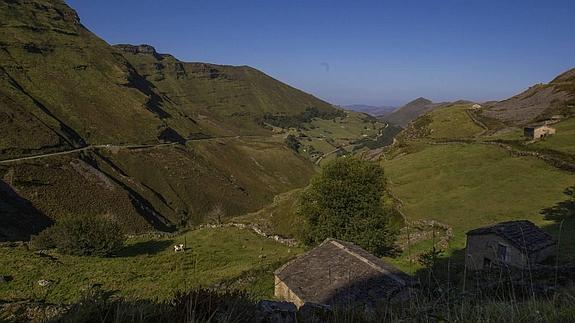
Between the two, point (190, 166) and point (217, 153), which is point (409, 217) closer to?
point (190, 166)

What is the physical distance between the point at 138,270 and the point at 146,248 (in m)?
9.44

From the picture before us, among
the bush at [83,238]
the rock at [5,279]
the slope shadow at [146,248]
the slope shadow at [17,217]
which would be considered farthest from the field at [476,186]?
the slope shadow at [17,217]

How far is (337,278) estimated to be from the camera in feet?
69.7

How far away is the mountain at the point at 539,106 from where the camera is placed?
83475mm

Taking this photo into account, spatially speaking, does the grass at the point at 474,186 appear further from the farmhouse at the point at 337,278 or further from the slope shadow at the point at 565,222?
the farmhouse at the point at 337,278

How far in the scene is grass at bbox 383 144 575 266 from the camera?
138 ft

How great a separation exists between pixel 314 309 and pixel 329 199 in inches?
1066

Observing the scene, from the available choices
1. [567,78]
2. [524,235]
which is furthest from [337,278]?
[567,78]

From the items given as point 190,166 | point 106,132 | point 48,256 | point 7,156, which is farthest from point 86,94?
point 48,256

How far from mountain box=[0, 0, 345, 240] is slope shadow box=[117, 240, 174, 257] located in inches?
1256

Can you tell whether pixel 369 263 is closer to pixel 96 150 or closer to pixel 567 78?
pixel 96 150

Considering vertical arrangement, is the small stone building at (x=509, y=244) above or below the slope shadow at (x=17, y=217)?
above

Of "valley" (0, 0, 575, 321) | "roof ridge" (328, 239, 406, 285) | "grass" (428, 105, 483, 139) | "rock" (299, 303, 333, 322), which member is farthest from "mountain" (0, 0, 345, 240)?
"rock" (299, 303, 333, 322)

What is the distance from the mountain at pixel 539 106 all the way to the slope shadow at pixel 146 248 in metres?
71.8
